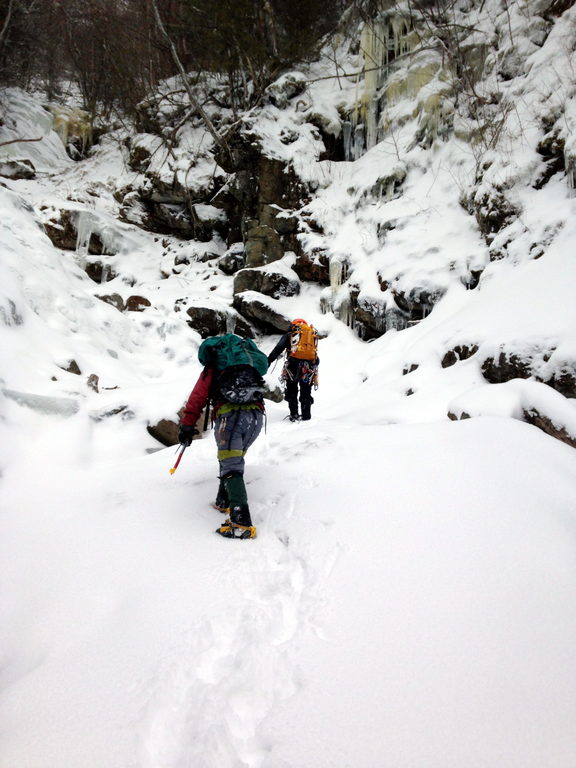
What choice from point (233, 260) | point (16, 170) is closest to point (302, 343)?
point (233, 260)

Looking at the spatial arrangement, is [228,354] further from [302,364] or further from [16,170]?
[16,170]

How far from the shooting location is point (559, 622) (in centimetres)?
140

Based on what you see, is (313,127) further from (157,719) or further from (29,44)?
(157,719)

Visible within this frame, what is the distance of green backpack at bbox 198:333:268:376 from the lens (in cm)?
246

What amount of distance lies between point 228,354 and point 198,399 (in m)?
0.36

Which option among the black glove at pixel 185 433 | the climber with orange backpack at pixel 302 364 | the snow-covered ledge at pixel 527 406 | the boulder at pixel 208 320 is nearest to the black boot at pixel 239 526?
the black glove at pixel 185 433

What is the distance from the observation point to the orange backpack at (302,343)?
16.7ft

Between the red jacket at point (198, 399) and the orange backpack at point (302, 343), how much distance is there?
2662mm

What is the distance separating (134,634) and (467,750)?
1218mm

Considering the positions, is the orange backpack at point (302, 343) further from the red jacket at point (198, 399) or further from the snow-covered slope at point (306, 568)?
the red jacket at point (198, 399)

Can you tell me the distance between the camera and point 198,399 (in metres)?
2.46

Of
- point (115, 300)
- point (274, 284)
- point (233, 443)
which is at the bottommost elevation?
point (233, 443)

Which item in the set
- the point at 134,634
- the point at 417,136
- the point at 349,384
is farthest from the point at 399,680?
the point at 417,136

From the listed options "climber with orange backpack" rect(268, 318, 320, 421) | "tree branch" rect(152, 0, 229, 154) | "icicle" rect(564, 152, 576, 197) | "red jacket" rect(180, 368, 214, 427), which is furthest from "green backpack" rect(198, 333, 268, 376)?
"tree branch" rect(152, 0, 229, 154)
